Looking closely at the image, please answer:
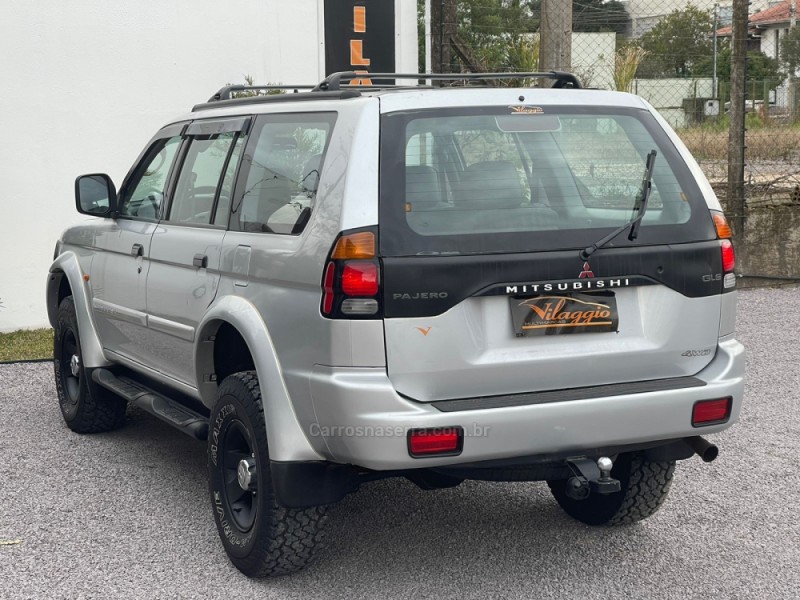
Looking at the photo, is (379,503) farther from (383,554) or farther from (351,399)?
(351,399)

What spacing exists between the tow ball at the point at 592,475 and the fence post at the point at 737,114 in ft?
25.7

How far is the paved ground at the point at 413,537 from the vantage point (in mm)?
4344

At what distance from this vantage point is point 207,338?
475cm

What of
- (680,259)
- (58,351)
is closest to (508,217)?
(680,259)

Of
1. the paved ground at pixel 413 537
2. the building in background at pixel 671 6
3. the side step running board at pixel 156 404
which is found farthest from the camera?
the building in background at pixel 671 6

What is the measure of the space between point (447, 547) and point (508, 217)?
5.22 ft

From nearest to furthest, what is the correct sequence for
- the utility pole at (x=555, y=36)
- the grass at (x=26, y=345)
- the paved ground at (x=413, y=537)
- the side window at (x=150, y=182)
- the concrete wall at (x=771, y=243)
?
the paved ground at (x=413, y=537) < the side window at (x=150, y=182) < the utility pole at (x=555, y=36) < the grass at (x=26, y=345) < the concrete wall at (x=771, y=243)

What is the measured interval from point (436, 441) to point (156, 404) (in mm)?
2177

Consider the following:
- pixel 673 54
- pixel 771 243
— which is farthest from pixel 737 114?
pixel 771 243

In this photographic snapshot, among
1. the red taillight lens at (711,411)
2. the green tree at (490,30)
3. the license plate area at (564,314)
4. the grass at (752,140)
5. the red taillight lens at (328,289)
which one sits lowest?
the red taillight lens at (711,411)

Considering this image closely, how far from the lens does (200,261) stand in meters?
4.81

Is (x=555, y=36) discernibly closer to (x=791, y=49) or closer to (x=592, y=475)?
(x=592, y=475)

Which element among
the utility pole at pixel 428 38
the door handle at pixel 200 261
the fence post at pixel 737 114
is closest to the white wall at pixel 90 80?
the utility pole at pixel 428 38

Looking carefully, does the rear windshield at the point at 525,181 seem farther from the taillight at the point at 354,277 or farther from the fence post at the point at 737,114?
the fence post at the point at 737,114
